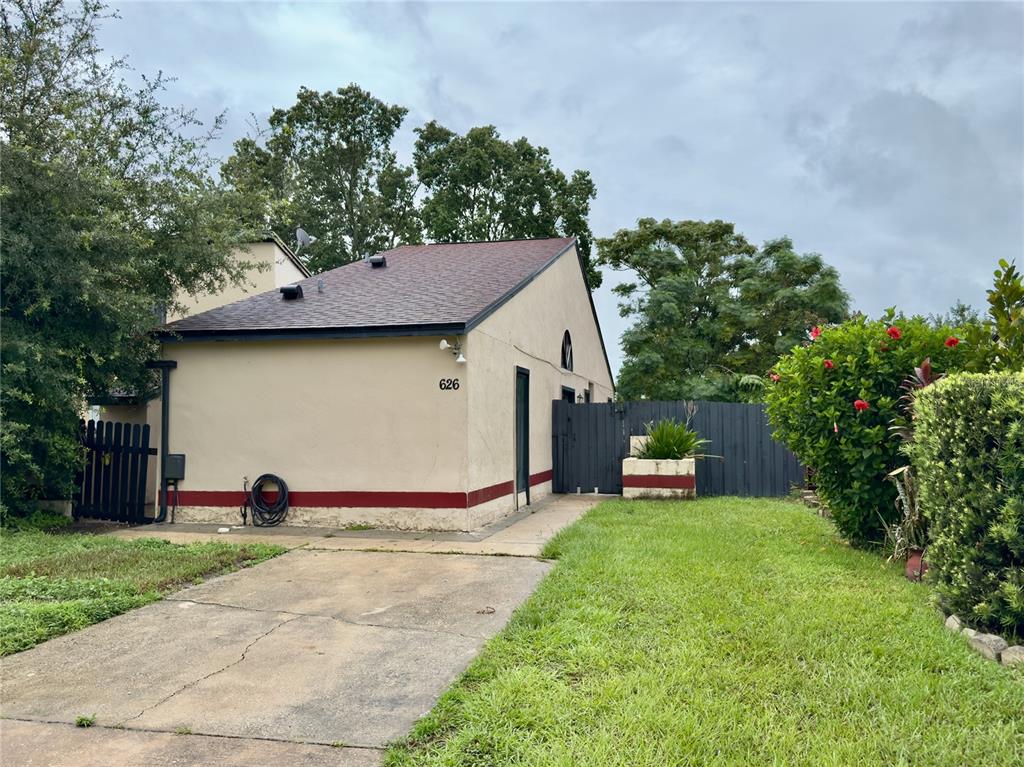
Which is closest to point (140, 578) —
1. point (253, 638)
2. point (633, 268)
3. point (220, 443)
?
point (253, 638)

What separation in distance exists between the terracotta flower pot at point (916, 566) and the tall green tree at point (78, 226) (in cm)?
886

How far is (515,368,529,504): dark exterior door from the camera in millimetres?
10547

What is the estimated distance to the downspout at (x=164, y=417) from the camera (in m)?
9.16

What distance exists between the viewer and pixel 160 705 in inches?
127

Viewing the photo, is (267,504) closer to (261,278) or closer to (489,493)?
(489,493)

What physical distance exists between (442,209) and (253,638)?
89.7 ft

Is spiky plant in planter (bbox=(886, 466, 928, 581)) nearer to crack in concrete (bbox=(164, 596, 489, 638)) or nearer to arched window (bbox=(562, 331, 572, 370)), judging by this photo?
crack in concrete (bbox=(164, 596, 489, 638))

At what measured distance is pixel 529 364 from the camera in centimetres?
1135

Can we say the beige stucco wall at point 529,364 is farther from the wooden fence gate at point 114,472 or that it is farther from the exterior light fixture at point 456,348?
the wooden fence gate at point 114,472

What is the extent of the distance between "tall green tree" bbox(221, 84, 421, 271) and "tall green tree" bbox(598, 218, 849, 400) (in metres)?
12.1

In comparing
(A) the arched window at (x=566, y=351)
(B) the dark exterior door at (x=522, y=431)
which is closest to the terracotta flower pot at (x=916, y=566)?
(B) the dark exterior door at (x=522, y=431)

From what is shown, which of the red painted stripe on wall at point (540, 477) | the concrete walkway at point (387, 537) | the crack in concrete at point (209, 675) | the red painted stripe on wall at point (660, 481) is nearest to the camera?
the crack in concrete at point (209, 675)

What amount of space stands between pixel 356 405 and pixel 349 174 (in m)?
24.7

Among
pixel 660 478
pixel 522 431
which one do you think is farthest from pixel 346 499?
pixel 660 478
